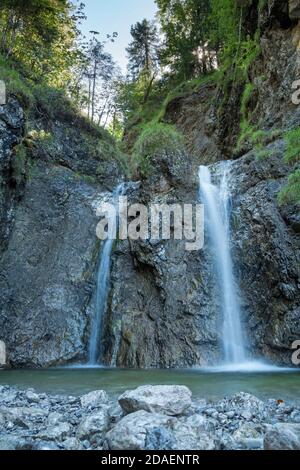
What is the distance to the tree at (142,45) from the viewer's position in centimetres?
2861

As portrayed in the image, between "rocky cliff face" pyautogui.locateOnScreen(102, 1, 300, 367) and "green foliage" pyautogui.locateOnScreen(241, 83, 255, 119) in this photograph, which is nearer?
"rocky cliff face" pyautogui.locateOnScreen(102, 1, 300, 367)

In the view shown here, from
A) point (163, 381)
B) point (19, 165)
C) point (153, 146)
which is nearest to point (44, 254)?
point (19, 165)

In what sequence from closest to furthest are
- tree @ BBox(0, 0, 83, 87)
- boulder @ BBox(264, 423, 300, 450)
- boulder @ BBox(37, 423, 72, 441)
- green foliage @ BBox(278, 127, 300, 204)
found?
boulder @ BBox(264, 423, 300, 450)
boulder @ BBox(37, 423, 72, 441)
green foliage @ BBox(278, 127, 300, 204)
tree @ BBox(0, 0, 83, 87)

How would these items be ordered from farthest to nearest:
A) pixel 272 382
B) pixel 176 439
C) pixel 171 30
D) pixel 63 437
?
pixel 171 30, pixel 272 382, pixel 63 437, pixel 176 439

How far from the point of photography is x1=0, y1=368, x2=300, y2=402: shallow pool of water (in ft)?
18.8

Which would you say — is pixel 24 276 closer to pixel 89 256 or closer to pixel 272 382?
pixel 89 256

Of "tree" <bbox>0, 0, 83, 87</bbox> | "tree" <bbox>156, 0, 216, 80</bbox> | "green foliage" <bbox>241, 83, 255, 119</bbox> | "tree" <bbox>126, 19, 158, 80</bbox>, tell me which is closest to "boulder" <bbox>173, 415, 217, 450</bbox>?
"green foliage" <bbox>241, 83, 255, 119</bbox>

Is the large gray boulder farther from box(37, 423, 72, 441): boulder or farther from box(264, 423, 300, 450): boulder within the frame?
box(264, 423, 300, 450): boulder

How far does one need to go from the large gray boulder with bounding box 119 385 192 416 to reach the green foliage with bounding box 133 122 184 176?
852 centimetres

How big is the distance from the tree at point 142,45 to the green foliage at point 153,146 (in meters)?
18.5

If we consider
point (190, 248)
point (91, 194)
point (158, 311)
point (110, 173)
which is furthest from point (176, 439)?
point (110, 173)

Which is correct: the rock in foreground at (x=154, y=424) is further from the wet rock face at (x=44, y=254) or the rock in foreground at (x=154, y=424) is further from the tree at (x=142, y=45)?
the tree at (x=142, y=45)

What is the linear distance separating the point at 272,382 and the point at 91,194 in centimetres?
969

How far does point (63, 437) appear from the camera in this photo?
3.59 meters
